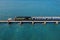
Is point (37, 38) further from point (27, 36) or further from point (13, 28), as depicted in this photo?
point (13, 28)

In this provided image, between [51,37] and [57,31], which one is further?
[57,31]

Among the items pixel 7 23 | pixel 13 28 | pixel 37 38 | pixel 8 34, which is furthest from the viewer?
pixel 7 23

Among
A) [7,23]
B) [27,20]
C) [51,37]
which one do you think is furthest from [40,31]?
[7,23]

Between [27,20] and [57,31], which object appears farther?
[27,20]

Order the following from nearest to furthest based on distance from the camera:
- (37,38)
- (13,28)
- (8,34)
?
(37,38), (8,34), (13,28)

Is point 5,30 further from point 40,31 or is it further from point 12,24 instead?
point 40,31

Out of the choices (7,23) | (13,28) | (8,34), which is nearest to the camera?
(8,34)

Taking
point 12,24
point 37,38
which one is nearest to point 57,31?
point 37,38

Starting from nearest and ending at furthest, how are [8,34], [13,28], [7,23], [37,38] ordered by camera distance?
[37,38]
[8,34]
[13,28]
[7,23]
